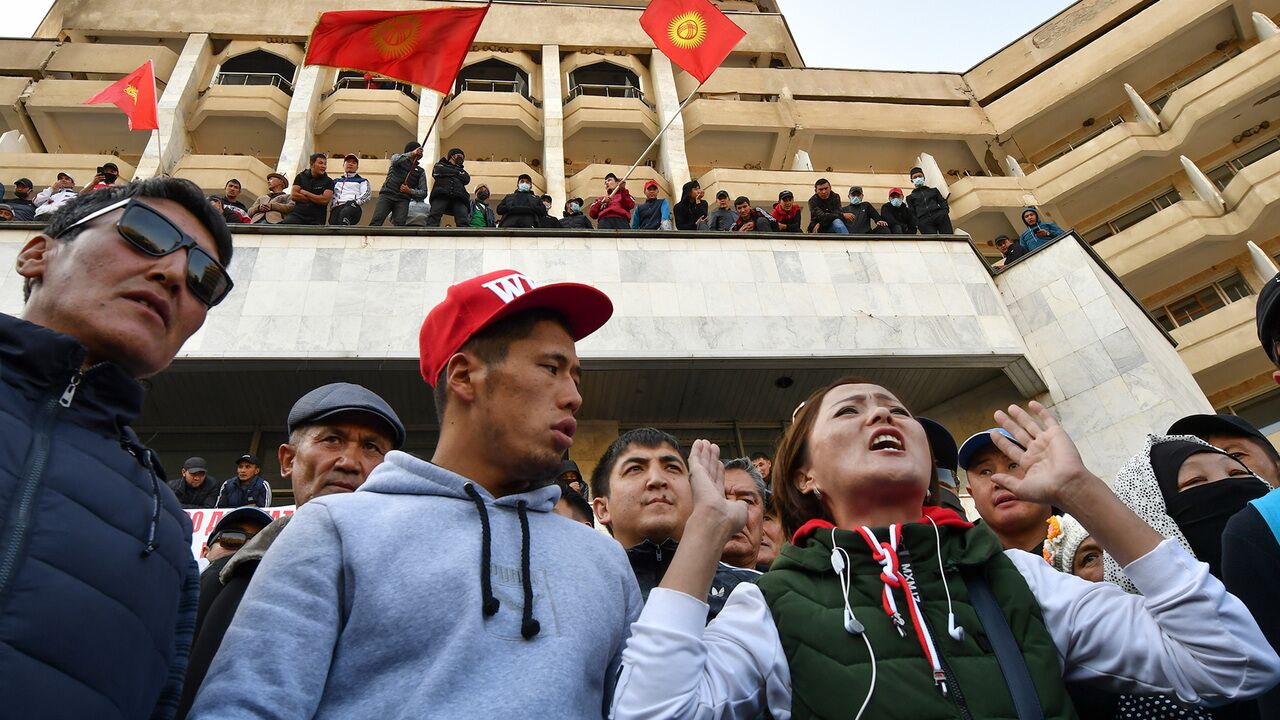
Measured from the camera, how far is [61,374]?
5.46 ft

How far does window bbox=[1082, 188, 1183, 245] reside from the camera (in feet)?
67.9

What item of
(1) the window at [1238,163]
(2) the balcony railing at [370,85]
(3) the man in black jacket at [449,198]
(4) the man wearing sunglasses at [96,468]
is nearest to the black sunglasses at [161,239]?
(4) the man wearing sunglasses at [96,468]

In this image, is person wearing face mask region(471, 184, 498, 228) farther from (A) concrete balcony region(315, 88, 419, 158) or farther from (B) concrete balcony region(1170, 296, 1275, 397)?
(B) concrete balcony region(1170, 296, 1275, 397)

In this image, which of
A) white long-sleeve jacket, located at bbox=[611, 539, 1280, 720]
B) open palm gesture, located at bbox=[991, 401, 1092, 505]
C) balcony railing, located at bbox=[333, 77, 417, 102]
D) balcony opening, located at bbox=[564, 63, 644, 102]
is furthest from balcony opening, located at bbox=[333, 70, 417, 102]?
white long-sleeve jacket, located at bbox=[611, 539, 1280, 720]

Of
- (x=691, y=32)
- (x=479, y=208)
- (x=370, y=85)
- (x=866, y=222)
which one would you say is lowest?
(x=866, y=222)

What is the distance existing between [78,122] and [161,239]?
72.6ft

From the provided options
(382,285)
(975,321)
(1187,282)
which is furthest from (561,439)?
(1187,282)

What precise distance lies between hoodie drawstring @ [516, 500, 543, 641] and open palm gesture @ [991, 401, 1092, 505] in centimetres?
117

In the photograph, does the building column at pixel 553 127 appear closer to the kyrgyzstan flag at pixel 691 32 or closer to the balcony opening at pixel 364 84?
the balcony opening at pixel 364 84

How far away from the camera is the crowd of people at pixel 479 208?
1123cm

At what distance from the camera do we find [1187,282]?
64.0 ft

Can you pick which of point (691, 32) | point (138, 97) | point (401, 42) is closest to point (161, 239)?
point (401, 42)

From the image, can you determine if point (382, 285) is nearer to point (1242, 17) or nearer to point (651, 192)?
point (651, 192)

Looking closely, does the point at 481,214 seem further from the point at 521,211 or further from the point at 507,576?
the point at 507,576
